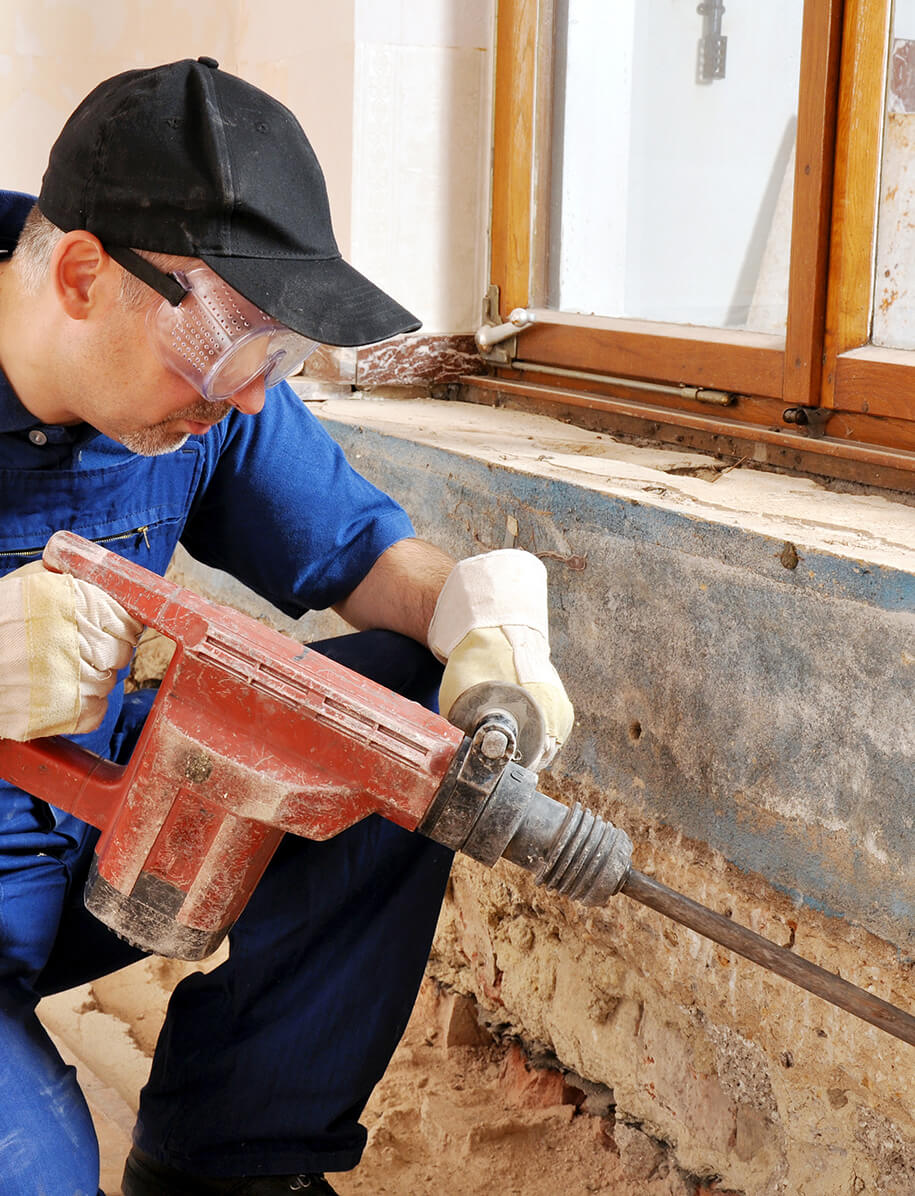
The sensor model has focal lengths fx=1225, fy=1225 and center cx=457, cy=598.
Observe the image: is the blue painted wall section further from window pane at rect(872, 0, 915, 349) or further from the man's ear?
the man's ear

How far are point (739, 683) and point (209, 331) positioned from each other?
78 cm

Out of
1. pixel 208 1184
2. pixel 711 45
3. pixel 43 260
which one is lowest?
pixel 208 1184

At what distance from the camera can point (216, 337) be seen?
132 centimetres

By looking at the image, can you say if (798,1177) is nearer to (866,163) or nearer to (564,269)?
(866,163)

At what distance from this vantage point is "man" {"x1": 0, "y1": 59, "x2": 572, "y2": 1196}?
1295 mm

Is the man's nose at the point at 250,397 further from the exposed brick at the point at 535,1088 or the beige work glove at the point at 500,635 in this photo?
the exposed brick at the point at 535,1088

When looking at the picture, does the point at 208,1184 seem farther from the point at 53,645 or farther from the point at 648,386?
the point at 648,386

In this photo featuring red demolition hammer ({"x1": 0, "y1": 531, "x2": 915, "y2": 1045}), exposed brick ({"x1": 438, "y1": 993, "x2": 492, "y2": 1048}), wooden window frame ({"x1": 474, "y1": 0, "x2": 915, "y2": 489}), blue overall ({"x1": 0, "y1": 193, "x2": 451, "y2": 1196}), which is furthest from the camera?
exposed brick ({"x1": 438, "y1": 993, "x2": 492, "y2": 1048})

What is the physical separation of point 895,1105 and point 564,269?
1.52 m

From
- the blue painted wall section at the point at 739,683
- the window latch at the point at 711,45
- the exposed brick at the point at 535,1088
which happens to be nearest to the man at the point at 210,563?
the blue painted wall section at the point at 739,683

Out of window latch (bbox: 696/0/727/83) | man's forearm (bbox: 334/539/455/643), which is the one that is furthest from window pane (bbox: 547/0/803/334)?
man's forearm (bbox: 334/539/455/643)

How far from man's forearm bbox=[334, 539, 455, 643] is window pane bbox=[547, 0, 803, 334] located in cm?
72

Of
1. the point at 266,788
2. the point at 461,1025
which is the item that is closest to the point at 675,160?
the point at 266,788

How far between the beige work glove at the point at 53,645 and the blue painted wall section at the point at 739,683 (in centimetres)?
70
